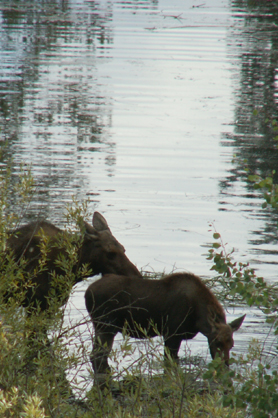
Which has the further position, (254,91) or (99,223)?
(254,91)

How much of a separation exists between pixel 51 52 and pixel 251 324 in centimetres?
1860

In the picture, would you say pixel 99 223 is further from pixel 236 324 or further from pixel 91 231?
pixel 236 324

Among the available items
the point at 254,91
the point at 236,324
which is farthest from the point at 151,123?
the point at 236,324

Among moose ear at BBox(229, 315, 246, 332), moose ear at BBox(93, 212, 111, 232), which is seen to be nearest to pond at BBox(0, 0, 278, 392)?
moose ear at BBox(229, 315, 246, 332)

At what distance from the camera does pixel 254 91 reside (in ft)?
64.9

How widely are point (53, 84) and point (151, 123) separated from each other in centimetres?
482

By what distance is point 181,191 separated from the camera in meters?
12.0

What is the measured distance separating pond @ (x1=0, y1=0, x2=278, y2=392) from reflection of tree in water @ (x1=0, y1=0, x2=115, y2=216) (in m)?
0.05

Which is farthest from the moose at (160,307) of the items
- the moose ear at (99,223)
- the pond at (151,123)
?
the moose ear at (99,223)

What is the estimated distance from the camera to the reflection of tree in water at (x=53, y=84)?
46.4 ft

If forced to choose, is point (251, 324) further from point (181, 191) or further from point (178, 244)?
point (181, 191)

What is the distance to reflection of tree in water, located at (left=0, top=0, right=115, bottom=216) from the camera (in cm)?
1414

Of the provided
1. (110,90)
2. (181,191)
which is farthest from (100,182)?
(110,90)

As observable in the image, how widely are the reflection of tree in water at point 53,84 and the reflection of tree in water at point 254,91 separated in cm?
275
